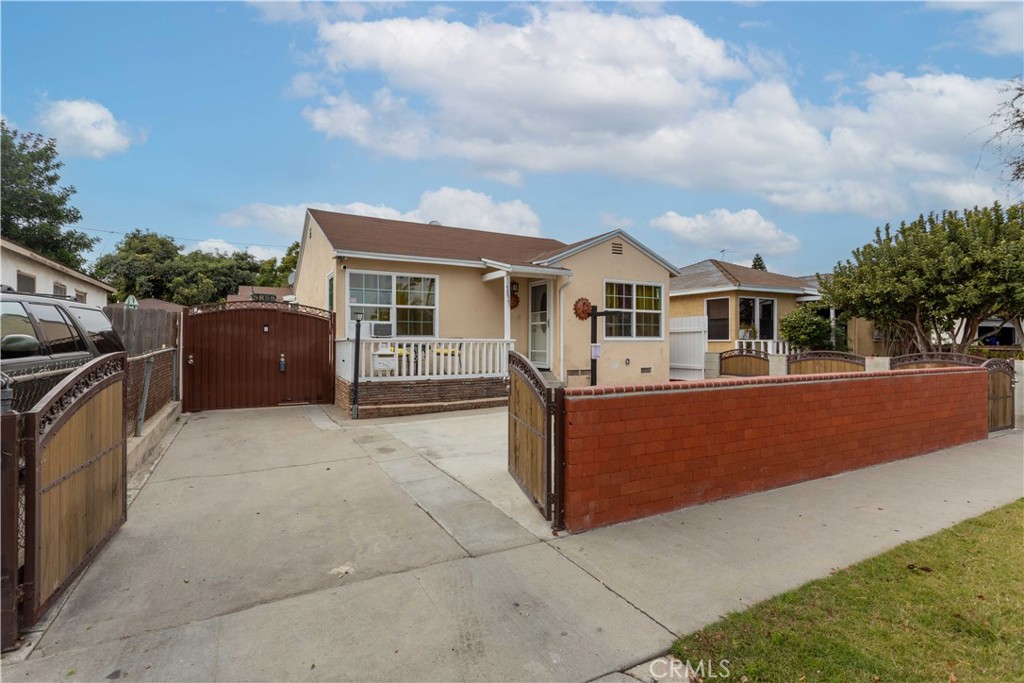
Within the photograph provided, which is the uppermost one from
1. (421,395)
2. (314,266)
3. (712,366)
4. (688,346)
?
(314,266)

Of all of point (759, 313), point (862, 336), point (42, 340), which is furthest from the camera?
point (759, 313)

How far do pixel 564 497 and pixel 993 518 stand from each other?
4168mm

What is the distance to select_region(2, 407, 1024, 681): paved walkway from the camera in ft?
8.29

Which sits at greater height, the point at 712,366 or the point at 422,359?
the point at 422,359

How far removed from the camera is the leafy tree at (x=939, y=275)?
11602 mm

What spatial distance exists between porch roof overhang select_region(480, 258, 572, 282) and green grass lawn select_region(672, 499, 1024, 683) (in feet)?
29.5

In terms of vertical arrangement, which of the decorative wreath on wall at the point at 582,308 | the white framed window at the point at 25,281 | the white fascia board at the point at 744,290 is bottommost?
the decorative wreath on wall at the point at 582,308

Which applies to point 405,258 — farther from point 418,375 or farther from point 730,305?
point 730,305

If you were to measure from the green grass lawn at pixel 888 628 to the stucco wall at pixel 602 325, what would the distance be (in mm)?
9098

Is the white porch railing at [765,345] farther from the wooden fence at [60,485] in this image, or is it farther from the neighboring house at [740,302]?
the wooden fence at [60,485]

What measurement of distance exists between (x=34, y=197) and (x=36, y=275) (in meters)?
11.7

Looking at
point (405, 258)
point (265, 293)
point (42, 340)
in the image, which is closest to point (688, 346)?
point (405, 258)

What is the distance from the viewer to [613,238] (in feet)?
42.8

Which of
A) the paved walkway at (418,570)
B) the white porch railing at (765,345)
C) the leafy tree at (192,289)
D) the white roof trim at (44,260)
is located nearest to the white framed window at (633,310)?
the white porch railing at (765,345)
